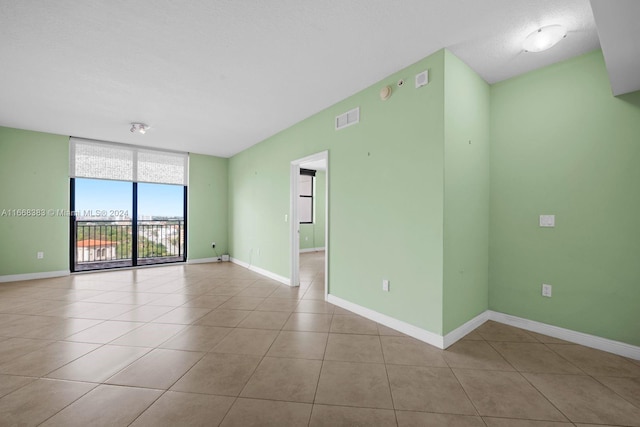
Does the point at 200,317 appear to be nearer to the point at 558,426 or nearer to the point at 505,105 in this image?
the point at 558,426

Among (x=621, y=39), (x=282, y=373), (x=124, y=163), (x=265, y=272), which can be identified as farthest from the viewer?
(x=124, y=163)

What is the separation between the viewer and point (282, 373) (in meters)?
1.98

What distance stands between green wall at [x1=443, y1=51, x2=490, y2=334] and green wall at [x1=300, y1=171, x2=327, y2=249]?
5.91 m

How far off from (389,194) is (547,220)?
5.42 feet

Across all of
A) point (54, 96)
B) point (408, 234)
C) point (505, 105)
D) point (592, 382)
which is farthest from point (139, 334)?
point (505, 105)

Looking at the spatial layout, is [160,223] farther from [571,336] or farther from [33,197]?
[571,336]

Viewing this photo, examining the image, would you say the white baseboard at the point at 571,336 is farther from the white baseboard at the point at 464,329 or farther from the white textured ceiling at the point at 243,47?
the white textured ceiling at the point at 243,47

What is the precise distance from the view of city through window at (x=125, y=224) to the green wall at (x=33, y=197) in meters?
0.29

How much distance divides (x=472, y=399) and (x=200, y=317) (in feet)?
9.34

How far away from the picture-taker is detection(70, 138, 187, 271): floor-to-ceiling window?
526 cm

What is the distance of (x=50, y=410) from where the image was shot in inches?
62.5

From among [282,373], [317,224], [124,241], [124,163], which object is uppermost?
[124,163]

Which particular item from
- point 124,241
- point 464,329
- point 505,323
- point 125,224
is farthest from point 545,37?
point 124,241

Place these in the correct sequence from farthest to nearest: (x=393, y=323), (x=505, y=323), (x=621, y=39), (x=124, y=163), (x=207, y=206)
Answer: (x=207, y=206) < (x=124, y=163) < (x=505, y=323) < (x=393, y=323) < (x=621, y=39)
